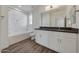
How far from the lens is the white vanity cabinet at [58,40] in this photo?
2.14 meters

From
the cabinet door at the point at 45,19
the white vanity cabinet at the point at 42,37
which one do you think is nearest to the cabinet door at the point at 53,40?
the white vanity cabinet at the point at 42,37

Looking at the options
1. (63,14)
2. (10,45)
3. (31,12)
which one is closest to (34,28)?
(31,12)

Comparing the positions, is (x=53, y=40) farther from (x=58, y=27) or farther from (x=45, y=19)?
(x=45, y=19)

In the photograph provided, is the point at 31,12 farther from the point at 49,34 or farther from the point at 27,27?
the point at 49,34

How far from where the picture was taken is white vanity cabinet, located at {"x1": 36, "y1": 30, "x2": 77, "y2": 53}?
2.14 m

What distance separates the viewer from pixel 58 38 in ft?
8.00

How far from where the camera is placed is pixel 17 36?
1.78m

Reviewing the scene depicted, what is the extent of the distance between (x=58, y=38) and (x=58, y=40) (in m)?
0.05

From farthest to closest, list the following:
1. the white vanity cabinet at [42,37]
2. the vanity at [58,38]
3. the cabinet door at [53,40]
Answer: the cabinet door at [53,40] < the white vanity cabinet at [42,37] < the vanity at [58,38]

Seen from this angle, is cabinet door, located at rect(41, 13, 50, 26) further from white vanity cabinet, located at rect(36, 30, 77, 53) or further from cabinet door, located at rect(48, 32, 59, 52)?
cabinet door, located at rect(48, 32, 59, 52)

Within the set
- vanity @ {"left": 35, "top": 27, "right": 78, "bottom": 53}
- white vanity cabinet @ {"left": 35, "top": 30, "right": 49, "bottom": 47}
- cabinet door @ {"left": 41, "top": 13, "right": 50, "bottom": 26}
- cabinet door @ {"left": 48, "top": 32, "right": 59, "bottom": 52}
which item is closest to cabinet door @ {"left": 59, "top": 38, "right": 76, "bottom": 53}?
vanity @ {"left": 35, "top": 27, "right": 78, "bottom": 53}

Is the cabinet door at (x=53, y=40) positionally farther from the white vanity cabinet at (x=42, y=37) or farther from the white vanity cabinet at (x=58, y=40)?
the white vanity cabinet at (x=42, y=37)

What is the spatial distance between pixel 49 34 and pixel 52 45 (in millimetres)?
304

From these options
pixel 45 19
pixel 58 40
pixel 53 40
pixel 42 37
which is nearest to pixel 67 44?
pixel 58 40
